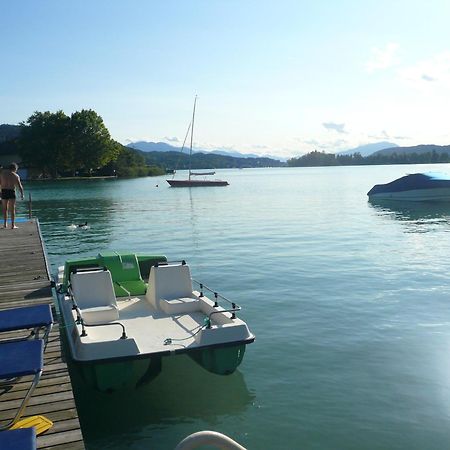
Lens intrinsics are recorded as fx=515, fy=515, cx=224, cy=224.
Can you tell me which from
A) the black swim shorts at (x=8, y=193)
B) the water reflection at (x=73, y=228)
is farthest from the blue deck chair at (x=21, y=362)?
the water reflection at (x=73, y=228)

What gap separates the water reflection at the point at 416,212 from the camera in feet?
116

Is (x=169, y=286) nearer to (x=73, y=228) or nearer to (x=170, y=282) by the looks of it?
(x=170, y=282)

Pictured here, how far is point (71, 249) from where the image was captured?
25453 mm

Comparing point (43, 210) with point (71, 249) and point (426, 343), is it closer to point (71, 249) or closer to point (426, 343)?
point (71, 249)

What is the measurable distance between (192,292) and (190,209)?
1442 inches

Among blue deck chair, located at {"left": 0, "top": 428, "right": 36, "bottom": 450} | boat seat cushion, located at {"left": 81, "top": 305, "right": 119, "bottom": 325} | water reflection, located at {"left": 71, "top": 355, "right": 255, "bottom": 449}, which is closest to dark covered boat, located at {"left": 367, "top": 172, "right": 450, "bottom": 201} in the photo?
water reflection, located at {"left": 71, "top": 355, "right": 255, "bottom": 449}

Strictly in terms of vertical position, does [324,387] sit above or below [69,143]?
below

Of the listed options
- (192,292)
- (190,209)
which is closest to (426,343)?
(192,292)

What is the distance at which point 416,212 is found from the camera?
43.5m

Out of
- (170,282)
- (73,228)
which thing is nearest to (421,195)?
(73,228)

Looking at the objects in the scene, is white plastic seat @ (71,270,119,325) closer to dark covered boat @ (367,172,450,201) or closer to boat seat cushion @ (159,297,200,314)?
boat seat cushion @ (159,297,200,314)

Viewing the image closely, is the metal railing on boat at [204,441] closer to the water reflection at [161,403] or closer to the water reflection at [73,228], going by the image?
the water reflection at [161,403]

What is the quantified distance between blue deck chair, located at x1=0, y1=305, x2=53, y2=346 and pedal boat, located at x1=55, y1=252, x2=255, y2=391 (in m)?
0.94

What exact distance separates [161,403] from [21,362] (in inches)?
137
